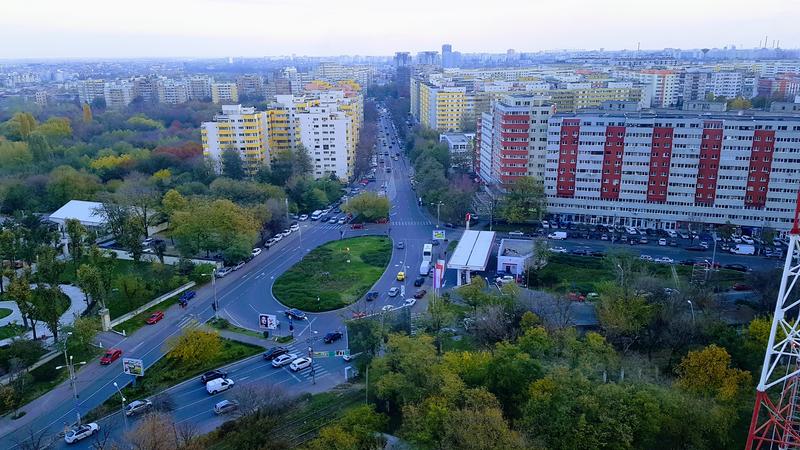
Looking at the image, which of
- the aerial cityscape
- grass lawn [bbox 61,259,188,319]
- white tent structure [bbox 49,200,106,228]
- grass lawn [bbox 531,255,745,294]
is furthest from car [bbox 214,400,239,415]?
white tent structure [bbox 49,200,106,228]

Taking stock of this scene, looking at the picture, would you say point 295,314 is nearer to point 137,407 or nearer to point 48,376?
point 137,407

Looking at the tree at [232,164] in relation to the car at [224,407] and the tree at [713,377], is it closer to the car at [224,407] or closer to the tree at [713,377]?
the car at [224,407]

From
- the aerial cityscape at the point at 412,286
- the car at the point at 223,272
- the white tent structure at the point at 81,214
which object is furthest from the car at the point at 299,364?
the white tent structure at the point at 81,214

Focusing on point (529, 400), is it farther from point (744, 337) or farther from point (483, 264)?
point (483, 264)

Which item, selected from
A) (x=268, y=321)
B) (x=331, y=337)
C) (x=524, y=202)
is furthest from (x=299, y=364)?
(x=524, y=202)

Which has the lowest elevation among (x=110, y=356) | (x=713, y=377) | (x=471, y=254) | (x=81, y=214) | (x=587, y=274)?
(x=110, y=356)

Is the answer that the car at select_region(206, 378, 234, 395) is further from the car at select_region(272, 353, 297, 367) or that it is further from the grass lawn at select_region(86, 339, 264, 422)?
the car at select_region(272, 353, 297, 367)
